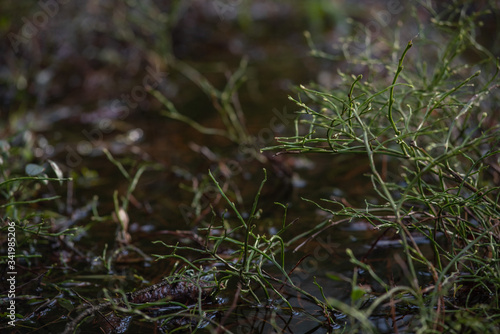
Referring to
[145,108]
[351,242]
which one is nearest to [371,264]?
[351,242]

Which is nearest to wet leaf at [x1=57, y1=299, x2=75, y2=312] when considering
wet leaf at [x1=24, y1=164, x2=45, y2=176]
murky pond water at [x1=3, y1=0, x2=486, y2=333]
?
murky pond water at [x1=3, y1=0, x2=486, y2=333]

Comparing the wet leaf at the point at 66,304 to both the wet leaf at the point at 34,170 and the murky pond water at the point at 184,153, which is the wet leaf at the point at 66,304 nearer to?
the murky pond water at the point at 184,153

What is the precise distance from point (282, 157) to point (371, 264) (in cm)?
50

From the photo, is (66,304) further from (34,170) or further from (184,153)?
(184,153)

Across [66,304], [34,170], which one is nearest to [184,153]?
[34,170]

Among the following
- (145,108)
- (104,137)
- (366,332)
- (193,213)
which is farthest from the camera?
(145,108)

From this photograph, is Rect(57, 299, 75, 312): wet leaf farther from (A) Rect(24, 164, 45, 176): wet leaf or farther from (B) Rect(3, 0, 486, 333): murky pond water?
(A) Rect(24, 164, 45, 176): wet leaf

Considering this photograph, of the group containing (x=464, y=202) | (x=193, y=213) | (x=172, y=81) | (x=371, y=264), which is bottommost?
(x=172, y=81)

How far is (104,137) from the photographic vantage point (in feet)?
5.12

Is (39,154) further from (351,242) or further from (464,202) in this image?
(464,202)

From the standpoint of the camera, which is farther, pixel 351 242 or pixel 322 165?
pixel 322 165

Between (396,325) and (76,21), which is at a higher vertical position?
(396,325)

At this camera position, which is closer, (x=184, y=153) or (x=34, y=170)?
(x=34, y=170)

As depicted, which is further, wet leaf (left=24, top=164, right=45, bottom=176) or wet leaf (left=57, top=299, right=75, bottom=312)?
wet leaf (left=24, top=164, right=45, bottom=176)
